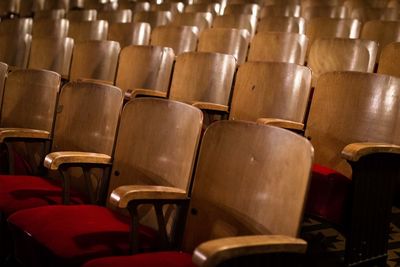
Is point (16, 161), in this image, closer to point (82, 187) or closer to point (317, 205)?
point (82, 187)

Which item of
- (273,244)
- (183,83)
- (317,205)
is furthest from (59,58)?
(273,244)

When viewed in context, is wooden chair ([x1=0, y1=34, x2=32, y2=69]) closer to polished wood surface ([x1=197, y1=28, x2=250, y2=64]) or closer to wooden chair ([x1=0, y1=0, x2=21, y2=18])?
polished wood surface ([x1=197, y1=28, x2=250, y2=64])

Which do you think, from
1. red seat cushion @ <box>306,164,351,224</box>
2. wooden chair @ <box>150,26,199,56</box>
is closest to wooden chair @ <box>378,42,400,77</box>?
red seat cushion @ <box>306,164,351,224</box>

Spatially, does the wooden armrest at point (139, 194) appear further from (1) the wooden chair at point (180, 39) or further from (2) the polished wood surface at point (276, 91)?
(1) the wooden chair at point (180, 39)

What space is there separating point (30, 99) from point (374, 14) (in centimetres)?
84

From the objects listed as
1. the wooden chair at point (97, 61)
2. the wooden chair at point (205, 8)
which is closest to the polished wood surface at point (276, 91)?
the wooden chair at point (97, 61)

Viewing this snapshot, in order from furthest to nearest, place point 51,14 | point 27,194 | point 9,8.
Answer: point 9,8
point 51,14
point 27,194

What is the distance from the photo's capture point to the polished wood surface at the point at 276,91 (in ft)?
2.13

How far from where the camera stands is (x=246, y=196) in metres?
0.40

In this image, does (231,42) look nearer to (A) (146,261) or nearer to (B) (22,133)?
(B) (22,133)

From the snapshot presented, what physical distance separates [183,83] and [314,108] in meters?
0.24

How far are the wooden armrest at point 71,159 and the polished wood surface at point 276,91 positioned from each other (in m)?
0.22

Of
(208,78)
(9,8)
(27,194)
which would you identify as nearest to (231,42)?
(208,78)

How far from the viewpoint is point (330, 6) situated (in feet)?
4.10
